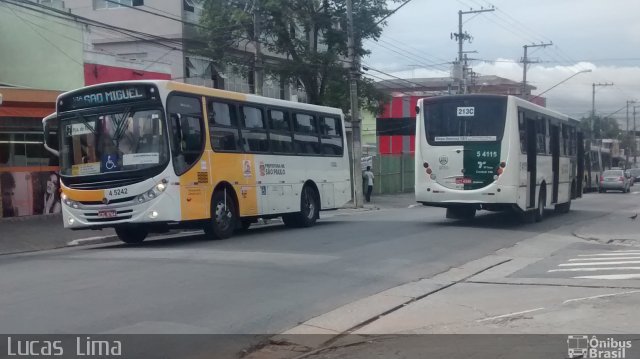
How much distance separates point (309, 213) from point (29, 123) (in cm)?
881

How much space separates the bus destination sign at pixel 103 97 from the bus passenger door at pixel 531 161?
35.8 ft

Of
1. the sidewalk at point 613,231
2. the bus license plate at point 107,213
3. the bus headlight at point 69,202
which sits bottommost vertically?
the sidewalk at point 613,231

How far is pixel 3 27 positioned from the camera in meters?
26.9

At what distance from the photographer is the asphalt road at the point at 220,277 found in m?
8.17

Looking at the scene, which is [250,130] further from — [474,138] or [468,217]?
[468,217]

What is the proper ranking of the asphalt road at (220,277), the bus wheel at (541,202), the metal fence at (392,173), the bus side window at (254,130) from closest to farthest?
the asphalt road at (220,277) → the bus side window at (254,130) → the bus wheel at (541,202) → the metal fence at (392,173)

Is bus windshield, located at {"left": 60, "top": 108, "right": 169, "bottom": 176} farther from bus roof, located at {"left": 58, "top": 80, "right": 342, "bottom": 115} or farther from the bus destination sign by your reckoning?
bus roof, located at {"left": 58, "top": 80, "right": 342, "bottom": 115}

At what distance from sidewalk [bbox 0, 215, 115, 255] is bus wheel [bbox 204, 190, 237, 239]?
3.95 metres

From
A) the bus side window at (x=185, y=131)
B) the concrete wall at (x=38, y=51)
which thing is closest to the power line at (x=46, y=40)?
the concrete wall at (x=38, y=51)

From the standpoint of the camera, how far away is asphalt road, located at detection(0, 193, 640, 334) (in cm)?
817

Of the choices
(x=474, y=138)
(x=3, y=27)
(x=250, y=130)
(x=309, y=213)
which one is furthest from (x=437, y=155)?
(x=3, y=27)

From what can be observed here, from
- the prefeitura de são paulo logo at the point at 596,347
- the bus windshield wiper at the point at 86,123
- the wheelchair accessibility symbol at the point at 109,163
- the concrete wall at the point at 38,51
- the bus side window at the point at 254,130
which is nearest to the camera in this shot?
the prefeitura de são paulo logo at the point at 596,347

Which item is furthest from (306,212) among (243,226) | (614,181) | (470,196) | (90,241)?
(614,181)

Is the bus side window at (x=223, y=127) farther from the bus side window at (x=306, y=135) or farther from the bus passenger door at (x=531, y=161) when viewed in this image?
the bus passenger door at (x=531, y=161)
